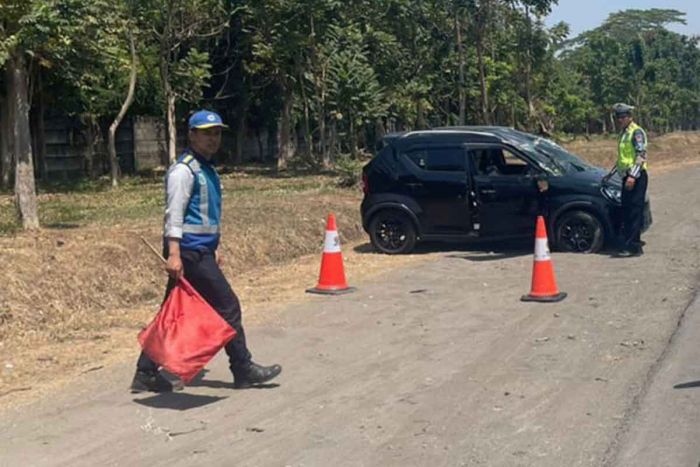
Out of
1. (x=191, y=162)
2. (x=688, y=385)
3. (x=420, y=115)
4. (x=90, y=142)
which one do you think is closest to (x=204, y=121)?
(x=191, y=162)

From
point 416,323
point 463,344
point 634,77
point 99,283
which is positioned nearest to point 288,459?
point 463,344

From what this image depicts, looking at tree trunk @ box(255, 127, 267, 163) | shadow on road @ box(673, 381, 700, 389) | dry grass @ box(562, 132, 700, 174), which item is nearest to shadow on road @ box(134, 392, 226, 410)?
shadow on road @ box(673, 381, 700, 389)

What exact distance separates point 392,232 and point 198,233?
7.62 m

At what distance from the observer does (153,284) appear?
1178cm

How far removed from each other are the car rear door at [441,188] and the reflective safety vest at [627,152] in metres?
2.12

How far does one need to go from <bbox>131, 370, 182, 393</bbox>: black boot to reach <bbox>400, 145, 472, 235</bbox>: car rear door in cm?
752

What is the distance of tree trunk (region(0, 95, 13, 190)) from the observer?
80.1ft

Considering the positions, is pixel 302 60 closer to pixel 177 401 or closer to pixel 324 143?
pixel 324 143

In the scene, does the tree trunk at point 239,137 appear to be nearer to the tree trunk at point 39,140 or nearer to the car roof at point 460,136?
the tree trunk at point 39,140

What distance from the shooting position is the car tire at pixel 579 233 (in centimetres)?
1350

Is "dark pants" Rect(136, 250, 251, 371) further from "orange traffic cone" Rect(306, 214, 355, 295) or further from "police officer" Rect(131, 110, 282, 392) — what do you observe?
"orange traffic cone" Rect(306, 214, 355, 295)

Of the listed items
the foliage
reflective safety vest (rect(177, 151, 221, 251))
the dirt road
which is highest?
the foliage

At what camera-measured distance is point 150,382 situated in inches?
287

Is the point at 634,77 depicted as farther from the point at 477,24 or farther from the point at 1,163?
the point at 1,163
